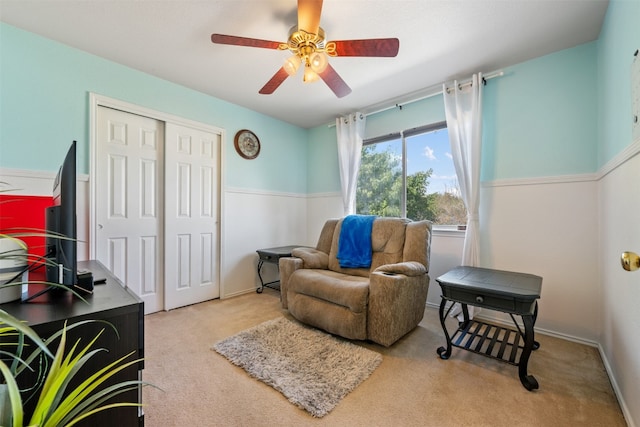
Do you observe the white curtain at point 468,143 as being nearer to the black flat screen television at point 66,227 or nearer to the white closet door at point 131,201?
the black flat screen television at point 66,227

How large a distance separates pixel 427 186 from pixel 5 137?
369 centimetres

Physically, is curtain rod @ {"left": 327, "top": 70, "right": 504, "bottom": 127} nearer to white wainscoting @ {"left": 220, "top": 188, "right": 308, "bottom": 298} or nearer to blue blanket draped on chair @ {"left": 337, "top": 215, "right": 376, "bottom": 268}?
blue blanket draped on chair @ {"left": 337, "top": 215, "right": 376, "bottom": 268}

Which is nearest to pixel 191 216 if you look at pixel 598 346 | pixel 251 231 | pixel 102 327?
pixel 251 231

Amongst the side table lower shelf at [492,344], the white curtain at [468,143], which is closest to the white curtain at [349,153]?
the white curtain at [468,143]

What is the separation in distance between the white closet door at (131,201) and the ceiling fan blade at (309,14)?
1966mm

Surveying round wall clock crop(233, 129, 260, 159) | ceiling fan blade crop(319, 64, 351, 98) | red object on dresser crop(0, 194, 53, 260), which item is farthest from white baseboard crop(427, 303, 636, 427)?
red object on dresser crop(0, 194, 53, 260)

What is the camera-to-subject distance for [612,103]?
166cm

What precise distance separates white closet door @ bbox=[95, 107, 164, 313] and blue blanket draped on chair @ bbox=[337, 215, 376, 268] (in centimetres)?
189

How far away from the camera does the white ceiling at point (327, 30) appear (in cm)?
170

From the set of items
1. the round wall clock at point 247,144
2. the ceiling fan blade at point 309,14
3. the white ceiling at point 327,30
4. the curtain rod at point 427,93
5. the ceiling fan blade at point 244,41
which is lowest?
the round wall clock at point 247,144

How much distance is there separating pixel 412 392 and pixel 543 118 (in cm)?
243

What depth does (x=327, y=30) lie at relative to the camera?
1.93 m

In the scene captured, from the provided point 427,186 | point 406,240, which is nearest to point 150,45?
point 406,240

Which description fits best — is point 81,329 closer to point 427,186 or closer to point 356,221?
point 356,221
